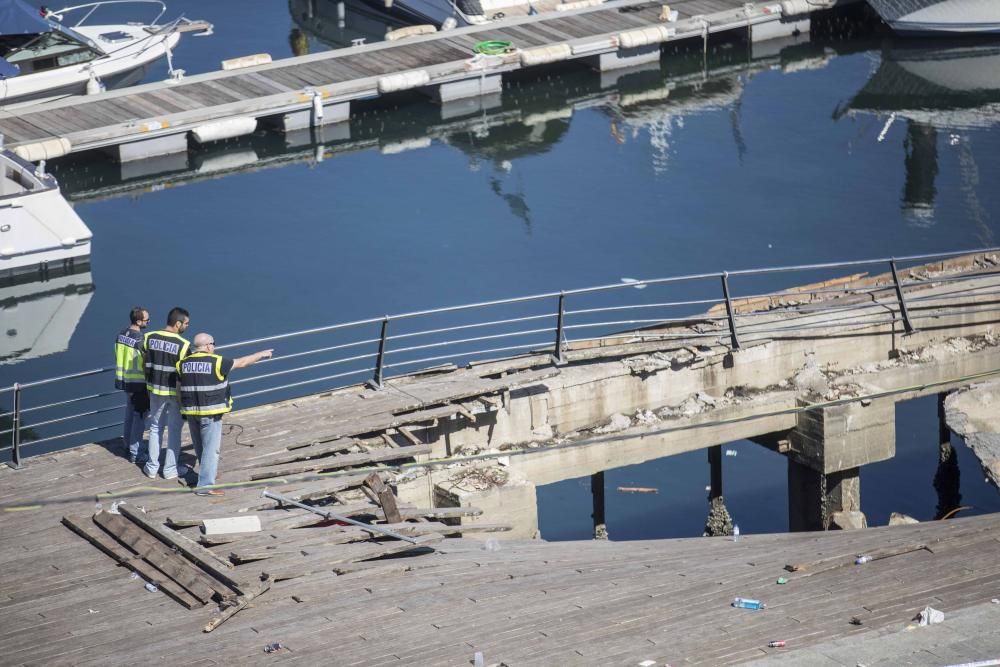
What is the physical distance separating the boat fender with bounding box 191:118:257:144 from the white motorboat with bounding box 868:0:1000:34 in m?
22.2

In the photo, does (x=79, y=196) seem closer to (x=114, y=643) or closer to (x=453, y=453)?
(x=453, y=453)

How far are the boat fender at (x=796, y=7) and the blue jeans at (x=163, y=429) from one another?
122 feet

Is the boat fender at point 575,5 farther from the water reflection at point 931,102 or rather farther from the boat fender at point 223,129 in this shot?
the boat fender at point 223,129

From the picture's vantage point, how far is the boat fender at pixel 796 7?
50.3 meters

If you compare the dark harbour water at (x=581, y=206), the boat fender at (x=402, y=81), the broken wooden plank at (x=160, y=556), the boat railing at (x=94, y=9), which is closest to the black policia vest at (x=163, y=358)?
the broken wooden plank at (x=160, y=556)

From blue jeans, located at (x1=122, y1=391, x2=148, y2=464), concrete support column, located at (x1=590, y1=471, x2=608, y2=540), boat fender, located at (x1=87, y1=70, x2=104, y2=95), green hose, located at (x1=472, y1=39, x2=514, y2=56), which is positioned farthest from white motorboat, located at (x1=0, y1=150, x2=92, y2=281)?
blue jeans, located at (x1=122, y1=391, x2=148, y2=464)

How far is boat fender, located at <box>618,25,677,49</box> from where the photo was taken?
154 feet

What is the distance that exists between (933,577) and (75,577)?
880 cm

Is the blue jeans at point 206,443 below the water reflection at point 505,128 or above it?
above

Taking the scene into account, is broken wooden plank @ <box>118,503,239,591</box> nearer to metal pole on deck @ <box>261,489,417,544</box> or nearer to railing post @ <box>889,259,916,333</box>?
metal pole on deck @ <box>261,489,417,544</box>

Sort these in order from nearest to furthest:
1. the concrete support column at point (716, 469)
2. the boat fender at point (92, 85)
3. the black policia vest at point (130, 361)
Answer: the black policia vest at point (130, 361)
the concrete support column at point (716, 469)
the boat fender at point (92, 85)

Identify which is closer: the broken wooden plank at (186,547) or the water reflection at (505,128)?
the broken wooden plank at (186,547)

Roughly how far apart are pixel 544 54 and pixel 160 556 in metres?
31.9

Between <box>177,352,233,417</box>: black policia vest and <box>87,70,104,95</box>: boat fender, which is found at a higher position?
<box>177,352,233,417</box>: black policia vest
